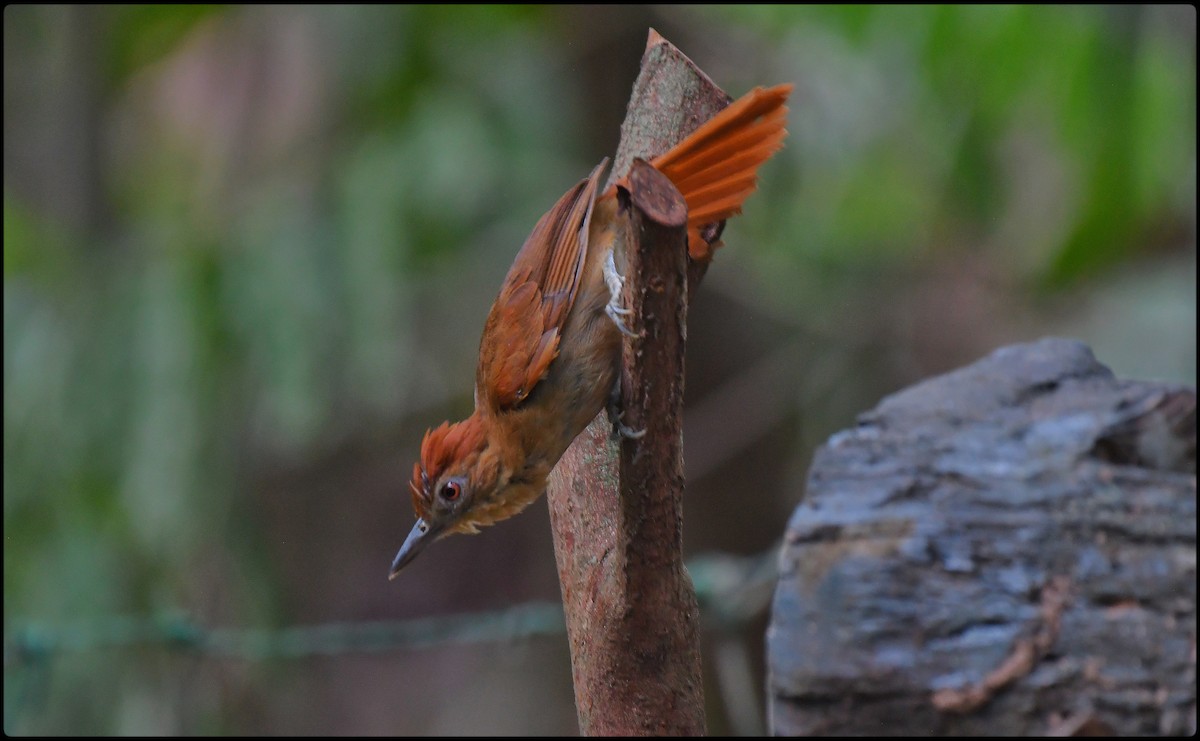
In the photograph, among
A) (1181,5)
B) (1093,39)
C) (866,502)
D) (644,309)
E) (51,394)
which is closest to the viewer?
(644,309)

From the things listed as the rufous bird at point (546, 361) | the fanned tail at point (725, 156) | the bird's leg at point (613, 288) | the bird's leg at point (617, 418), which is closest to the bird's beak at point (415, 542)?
the rufous bird at point (546, 361)

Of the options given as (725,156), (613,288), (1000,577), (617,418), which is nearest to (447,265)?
(613,288)

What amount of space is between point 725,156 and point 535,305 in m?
0.59

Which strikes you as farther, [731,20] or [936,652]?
[731,20]

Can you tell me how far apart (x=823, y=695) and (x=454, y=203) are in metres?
4.65

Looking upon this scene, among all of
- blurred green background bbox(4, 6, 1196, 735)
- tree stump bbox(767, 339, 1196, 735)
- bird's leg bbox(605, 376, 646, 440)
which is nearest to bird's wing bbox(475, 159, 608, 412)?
bird's leg bbox(605, 376, 646, 440)

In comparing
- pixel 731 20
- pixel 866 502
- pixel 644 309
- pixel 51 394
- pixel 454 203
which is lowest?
pixel 866 502

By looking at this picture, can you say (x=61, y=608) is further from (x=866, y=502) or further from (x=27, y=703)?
(x=866, y=502)

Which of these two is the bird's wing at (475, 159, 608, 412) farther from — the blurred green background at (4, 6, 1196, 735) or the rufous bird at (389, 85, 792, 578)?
the blurred green background at (4, 6, 1196, 735)

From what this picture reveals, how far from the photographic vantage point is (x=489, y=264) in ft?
21.7

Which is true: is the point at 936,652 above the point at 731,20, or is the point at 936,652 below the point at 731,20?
below

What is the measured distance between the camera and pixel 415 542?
2719mm

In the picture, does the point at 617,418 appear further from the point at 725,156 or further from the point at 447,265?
the point at 447,265

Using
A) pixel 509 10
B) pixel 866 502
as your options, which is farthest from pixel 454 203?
pixel 866 502
